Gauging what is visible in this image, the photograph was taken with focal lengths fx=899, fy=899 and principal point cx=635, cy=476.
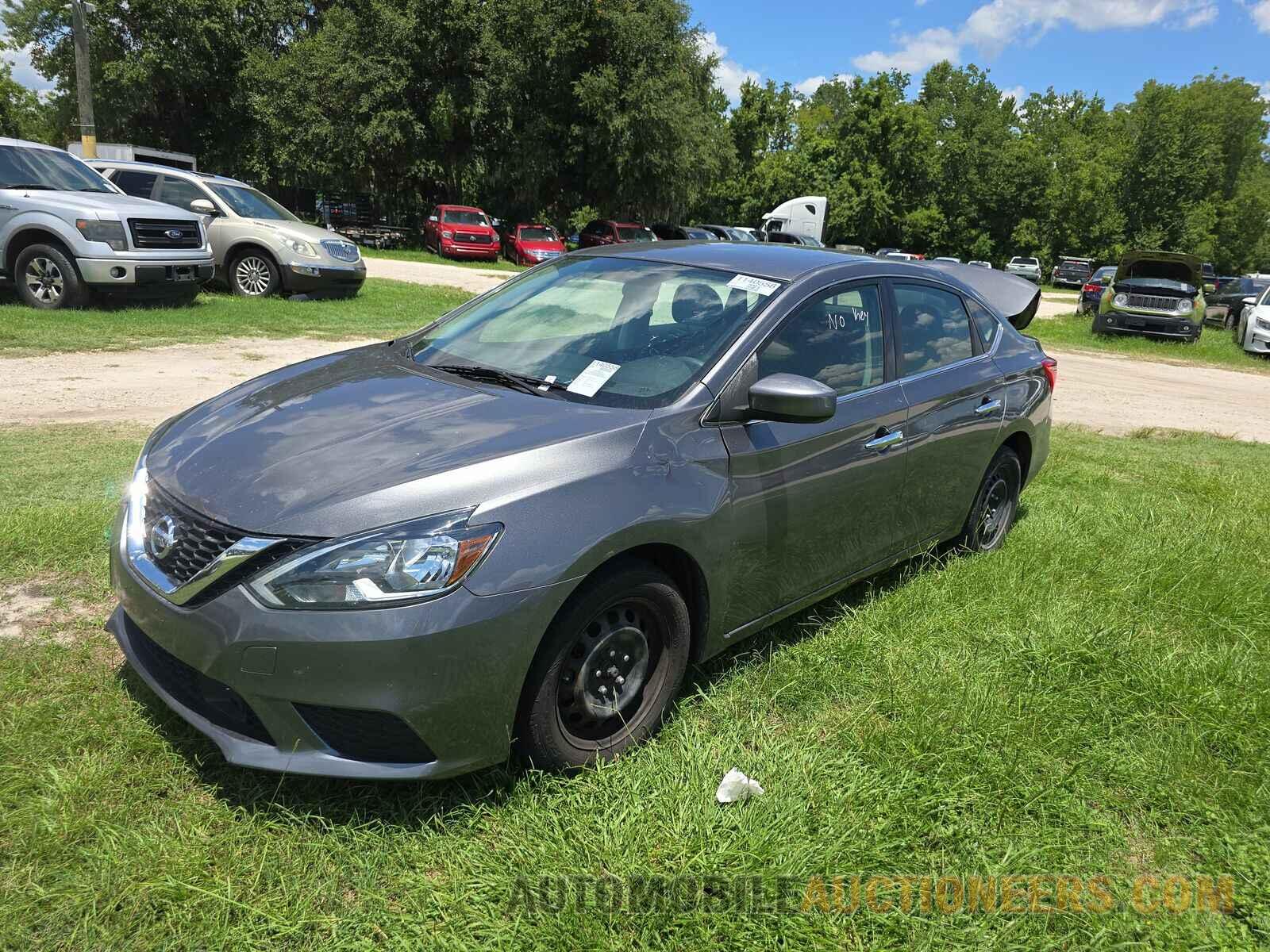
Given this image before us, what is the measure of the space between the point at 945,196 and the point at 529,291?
58.3m

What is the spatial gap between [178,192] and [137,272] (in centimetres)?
286

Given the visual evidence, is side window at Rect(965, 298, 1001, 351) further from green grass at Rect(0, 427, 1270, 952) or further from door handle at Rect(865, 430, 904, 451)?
green grass at Rect(0, 427, 1270, 952)

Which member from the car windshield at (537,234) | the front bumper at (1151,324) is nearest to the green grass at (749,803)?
the front bumper at (1151,324)

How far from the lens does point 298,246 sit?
43.9 ft

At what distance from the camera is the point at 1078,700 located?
11.5 feet

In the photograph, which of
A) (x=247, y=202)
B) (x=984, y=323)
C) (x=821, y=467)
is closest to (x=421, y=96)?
(x=247, y=202)

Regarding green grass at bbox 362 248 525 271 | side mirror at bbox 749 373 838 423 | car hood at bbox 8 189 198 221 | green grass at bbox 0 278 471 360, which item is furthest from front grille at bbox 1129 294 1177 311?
side mirror at bbox 749 373 838 423

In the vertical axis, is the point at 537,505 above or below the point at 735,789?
above

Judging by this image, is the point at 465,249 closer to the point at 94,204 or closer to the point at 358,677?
the point at 94,204

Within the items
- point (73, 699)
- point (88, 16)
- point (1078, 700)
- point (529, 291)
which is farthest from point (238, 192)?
point (88, 16)

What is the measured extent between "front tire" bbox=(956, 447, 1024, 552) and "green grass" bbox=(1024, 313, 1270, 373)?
1323 cm

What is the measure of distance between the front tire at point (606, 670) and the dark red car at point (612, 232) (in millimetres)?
24817

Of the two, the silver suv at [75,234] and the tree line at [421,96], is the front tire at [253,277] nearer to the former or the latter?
the silver suv at [75,234]

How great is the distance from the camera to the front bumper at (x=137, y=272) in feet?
34.9
